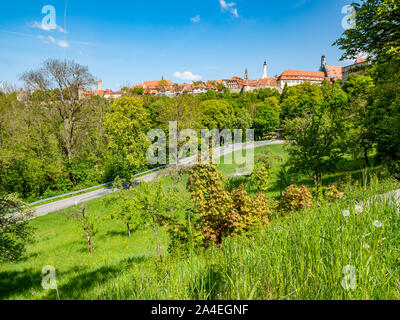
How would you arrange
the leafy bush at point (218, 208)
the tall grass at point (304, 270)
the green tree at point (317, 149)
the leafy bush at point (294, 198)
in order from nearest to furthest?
the tall grass at point (304, 270)
the leafy bush at point (218, 208)
the leafy bush at point (294, 198)
the green tree at point (317, 149)

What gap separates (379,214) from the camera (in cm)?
296

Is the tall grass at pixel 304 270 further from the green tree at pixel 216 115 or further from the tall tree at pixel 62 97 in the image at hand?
the green tree at pixel 216 115

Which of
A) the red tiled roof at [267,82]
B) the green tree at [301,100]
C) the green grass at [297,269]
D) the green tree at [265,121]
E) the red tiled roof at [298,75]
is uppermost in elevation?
the red tiled roof at [298,75]

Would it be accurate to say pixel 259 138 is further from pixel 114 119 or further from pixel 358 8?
pixel 358 8

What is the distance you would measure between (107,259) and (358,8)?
16946mm

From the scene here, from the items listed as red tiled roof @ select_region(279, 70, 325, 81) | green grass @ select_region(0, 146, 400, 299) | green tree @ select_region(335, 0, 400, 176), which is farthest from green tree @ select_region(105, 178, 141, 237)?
red tiled roof @ select_region(279, 70, 325, 81)

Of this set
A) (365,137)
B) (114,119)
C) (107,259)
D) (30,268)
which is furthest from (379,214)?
(114,119)

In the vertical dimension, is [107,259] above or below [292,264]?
below

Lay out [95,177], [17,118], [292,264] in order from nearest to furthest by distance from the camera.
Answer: [292,264] → [17,118] → [95,177]

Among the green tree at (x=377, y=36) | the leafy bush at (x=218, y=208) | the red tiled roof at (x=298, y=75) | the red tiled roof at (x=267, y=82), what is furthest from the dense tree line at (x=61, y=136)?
the red tiled roof at (x=298, y=75)

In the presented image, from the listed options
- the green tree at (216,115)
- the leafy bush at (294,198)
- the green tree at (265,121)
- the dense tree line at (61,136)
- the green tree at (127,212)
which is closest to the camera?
Answer: the leafy bush at (294,198)

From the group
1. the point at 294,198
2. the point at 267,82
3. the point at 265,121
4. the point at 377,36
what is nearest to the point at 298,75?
the point at 267,82

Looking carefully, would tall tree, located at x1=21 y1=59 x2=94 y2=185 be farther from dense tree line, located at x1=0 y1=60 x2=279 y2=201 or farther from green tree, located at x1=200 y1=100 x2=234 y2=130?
green tree, located at x1=200 y1=100 x2=234 y2=130

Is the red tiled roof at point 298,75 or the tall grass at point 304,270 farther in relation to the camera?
the red tiled roof at point 298,75
